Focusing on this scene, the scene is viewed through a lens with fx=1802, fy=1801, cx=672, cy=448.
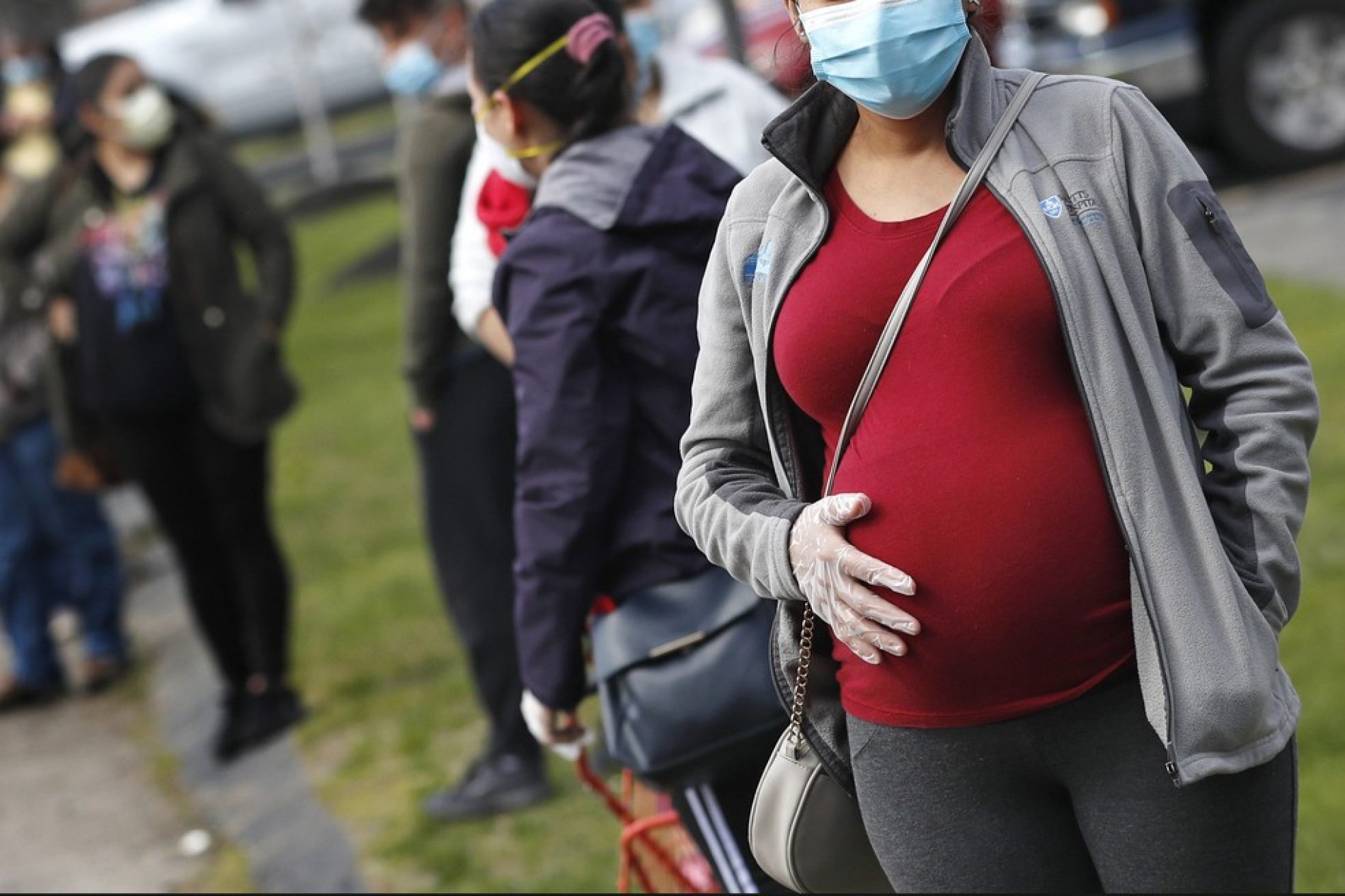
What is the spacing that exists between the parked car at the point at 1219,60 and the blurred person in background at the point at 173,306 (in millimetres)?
5665

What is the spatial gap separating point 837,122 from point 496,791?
3058mm

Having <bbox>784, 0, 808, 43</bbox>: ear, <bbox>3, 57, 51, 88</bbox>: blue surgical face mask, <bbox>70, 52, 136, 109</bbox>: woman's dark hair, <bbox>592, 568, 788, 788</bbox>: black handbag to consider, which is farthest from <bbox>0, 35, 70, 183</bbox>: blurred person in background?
<bbox>784, 0, 808, 43</bbox>: ear

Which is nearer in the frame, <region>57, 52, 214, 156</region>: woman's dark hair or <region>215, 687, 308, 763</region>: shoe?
<region>57, 52, 214, 156</region>: woman's dark hair

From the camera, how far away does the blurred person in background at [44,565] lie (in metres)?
6.86

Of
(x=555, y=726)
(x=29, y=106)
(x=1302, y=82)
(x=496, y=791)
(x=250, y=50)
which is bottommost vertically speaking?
(x=250, y=50)

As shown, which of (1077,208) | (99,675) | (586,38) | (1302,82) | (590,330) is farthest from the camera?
(1302,82)

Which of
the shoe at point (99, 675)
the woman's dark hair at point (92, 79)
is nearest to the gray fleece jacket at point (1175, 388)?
the woman's dark hair at point (92, 79)

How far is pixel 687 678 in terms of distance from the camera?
295cm

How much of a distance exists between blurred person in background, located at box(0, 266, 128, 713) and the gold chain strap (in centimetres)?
489

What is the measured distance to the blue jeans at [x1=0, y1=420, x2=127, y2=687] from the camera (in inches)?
271

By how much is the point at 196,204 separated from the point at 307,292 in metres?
9.13

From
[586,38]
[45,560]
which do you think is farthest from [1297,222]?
[586,38]

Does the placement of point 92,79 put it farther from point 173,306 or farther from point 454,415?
point 454,415

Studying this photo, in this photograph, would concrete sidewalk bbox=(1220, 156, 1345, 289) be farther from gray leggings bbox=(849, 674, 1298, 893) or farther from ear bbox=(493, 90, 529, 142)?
gray leggings bbox=(849, 674, 1298, 893)
